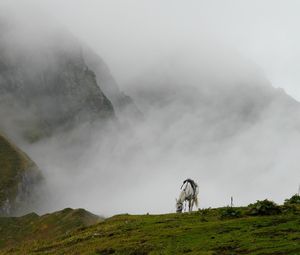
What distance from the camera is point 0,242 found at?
641 feet

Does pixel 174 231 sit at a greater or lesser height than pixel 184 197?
lesser

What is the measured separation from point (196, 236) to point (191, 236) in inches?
16.1

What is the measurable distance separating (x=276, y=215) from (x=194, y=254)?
400 inches

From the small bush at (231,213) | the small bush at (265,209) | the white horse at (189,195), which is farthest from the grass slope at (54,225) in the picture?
the small bush at (265,209)

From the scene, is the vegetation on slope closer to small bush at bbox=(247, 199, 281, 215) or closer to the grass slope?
small bush at bbox=(247, 199, 281, 215)

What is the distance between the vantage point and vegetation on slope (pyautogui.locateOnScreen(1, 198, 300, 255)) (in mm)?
34094

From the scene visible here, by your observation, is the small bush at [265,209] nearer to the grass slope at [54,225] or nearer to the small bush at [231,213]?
the small bush at [231,213]

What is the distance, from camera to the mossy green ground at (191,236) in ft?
111

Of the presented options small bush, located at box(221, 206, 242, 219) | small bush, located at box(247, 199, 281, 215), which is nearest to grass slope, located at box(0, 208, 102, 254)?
small bush, located at box(221, 206, 242, 219)

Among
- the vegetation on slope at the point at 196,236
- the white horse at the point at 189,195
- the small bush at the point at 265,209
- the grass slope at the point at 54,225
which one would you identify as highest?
the grass slope at the point at 54,225

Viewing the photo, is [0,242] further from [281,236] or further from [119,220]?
[281,236]

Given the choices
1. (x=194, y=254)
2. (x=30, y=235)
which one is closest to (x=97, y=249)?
(x=194, y=254)

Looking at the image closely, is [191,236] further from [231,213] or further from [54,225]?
[54,225]

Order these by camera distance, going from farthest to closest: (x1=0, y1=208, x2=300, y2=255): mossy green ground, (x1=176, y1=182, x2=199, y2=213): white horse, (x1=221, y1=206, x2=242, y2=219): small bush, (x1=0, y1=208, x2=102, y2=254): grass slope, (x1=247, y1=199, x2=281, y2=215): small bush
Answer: (x1=0, y1=208, x2=102, y2=254): grass slope → (x1=176, y1=182, x2=199, y2=213): white horse → (x1=221, y1=206, x2=242, y2=219): small bush → (x1=247, y1=199, x2=281, y2=215): small bush → (x1=0, y1=208, x2=300, y2=255): mossy green ground
